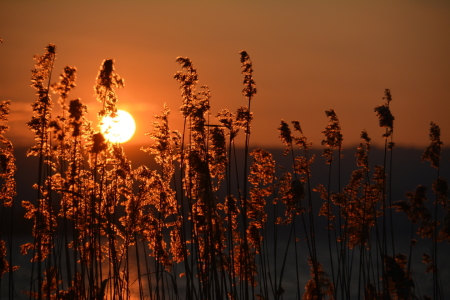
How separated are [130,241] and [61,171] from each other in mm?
1307

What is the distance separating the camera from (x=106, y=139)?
5.16 metres

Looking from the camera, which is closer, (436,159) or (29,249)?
(29,249)

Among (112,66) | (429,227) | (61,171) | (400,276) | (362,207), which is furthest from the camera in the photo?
(362,207)

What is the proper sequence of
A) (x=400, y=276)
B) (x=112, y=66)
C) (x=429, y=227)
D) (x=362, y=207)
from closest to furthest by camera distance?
(x=112, y=66) → (x=400, y=276) → (x=429, y=227) → (x=362, y=207)

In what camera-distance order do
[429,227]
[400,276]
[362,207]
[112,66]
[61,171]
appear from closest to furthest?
[112,66]
[400,276]
[61,171]
[429,227]
[362,207]

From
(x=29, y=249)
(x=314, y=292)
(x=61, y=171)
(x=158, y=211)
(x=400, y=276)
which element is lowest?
(x=314, y=292)

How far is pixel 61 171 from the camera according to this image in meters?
5.95

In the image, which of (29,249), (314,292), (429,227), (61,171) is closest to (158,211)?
(61,171)

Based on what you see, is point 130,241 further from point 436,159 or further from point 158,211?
point 436,159

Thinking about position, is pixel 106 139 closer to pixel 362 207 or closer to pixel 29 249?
pixel 29 249

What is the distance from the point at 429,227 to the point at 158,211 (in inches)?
155

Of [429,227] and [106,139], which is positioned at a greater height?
[106,139]

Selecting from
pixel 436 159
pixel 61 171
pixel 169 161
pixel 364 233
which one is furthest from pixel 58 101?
pixel 436 159

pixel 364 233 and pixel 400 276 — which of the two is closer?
pixel 400 276
